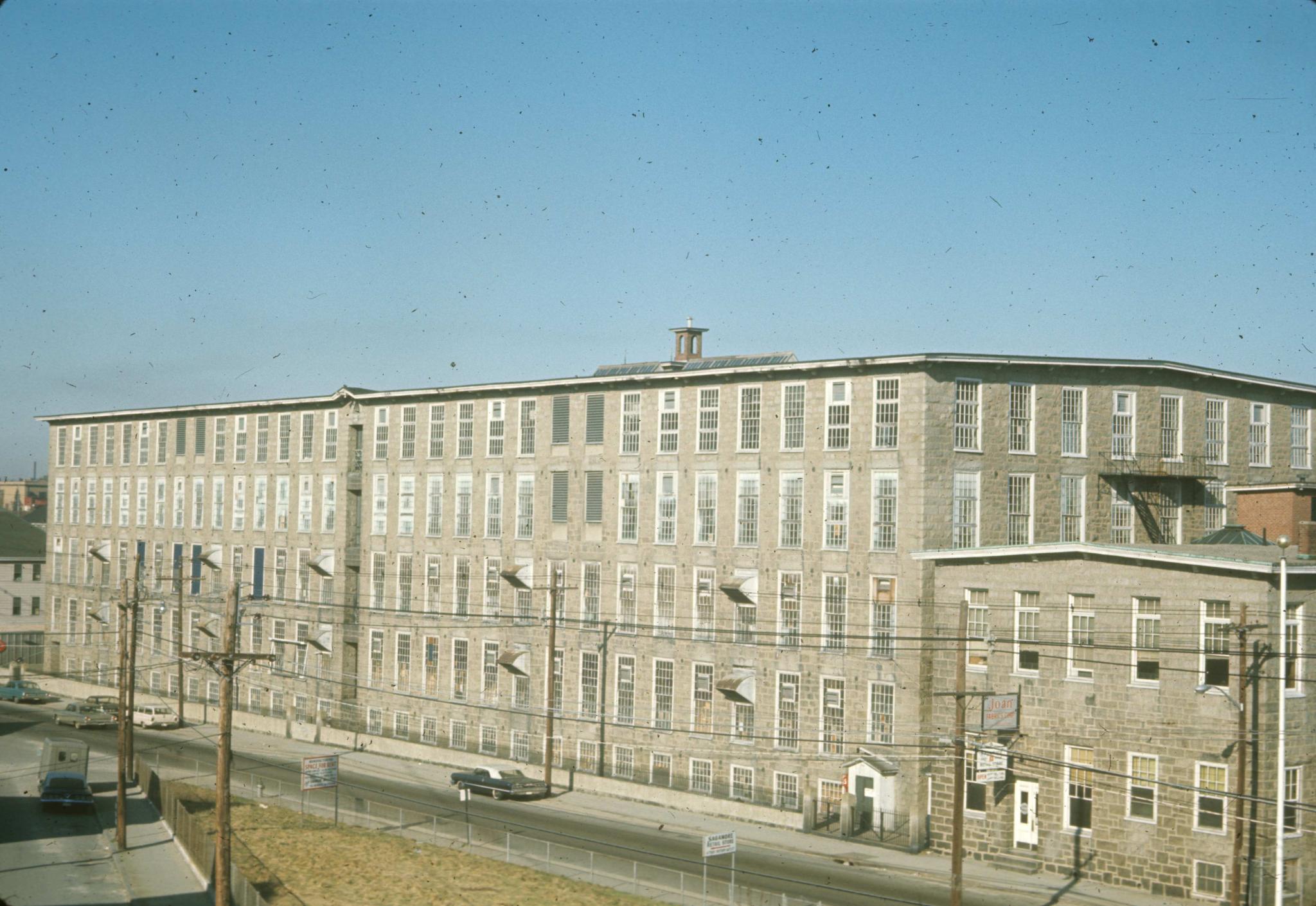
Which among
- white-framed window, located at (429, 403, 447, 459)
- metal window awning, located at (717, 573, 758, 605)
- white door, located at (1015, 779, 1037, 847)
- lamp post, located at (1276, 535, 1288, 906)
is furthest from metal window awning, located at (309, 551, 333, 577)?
lamp post, located at (1276, 535, 1288, 906)

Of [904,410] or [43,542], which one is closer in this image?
[904,410]

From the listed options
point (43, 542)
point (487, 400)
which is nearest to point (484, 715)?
point (487, 400)

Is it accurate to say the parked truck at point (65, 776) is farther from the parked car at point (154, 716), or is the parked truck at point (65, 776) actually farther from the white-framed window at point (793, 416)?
the white-framed window at point (793, 416)

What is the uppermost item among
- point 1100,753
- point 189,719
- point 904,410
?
point 904,410

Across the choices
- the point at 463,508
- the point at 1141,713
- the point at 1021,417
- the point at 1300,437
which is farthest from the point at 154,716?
the point at 1300,437

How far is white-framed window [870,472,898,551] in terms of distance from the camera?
49.5 meters

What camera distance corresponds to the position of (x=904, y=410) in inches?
1941

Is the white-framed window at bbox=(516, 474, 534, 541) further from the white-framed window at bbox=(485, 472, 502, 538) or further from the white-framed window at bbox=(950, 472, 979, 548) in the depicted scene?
the white-framed window at bbox=(950, 472, 979, 548)

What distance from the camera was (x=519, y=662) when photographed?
6209 cm

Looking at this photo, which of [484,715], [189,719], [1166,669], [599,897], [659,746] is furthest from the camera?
[189,719]

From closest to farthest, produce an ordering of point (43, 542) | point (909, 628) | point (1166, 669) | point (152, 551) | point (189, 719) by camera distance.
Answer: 1. point (1166, 669)
2. point (909, 628)
3. point (189, 719)
4. point (152, 551)
5. point (43, 542)

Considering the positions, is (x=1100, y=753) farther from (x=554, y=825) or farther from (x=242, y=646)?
(x=242, y=646)

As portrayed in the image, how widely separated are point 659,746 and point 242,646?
35.1 meters

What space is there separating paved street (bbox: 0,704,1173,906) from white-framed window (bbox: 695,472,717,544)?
11.1 metres
